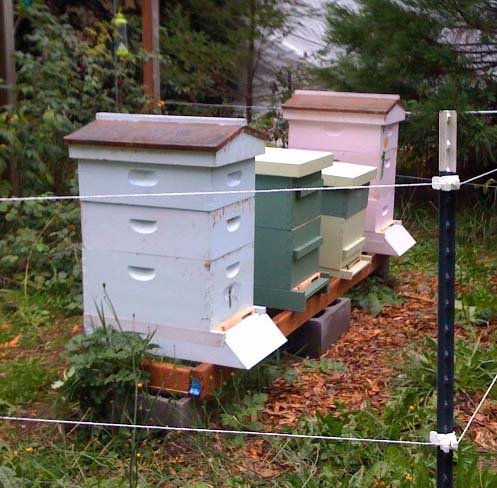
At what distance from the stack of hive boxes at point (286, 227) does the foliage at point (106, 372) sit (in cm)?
66

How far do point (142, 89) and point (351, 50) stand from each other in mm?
1690

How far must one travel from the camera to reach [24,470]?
241cm

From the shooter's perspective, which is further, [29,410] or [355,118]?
[355,118]

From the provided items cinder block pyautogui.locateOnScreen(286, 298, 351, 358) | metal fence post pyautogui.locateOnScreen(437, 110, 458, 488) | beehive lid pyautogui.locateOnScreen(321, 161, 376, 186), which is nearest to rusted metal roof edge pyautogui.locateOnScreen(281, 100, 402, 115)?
beehive lid pyautogui.locateOnScreen(321, 161, 376, 186)

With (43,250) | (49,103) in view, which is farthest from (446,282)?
(49,103)

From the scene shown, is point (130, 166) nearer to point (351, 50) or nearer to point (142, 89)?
point (142, 89)

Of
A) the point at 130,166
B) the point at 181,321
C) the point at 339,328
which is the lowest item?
the point at 339,328

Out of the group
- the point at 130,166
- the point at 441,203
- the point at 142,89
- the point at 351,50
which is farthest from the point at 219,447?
the point at 351,50

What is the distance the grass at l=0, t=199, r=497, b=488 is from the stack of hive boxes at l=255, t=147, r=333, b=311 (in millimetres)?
325

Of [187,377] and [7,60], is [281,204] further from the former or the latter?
[7,60]

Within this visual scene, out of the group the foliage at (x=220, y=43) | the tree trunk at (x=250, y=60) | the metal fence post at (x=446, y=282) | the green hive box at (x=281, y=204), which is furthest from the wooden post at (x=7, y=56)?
the metal fence post at (x=446, y=282)

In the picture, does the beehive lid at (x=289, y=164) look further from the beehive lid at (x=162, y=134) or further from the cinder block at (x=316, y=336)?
the cinder block at (x=316, y=336)

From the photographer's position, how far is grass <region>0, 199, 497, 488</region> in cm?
239

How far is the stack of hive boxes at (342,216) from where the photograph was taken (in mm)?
3576
